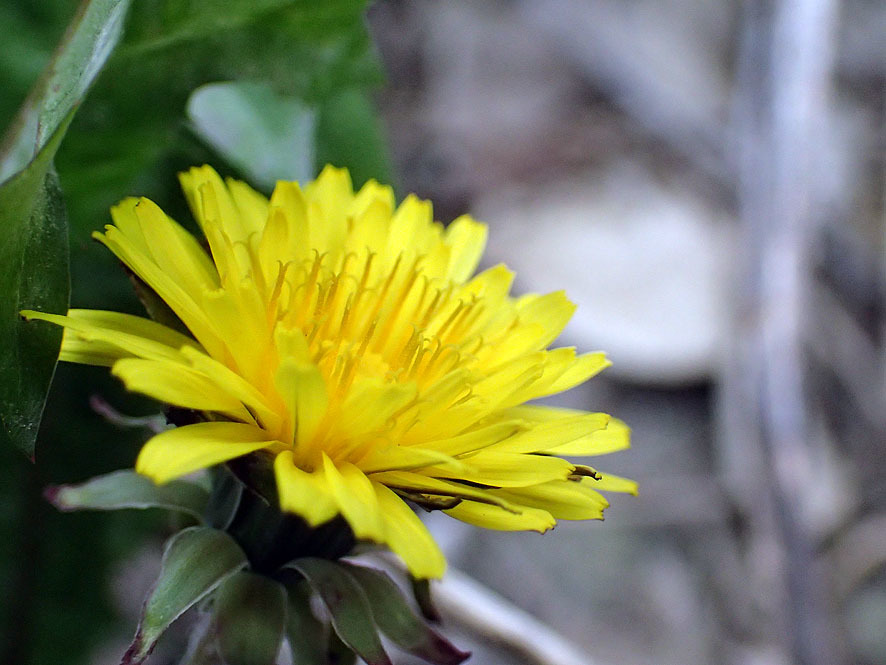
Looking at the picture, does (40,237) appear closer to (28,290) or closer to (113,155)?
(28,290)

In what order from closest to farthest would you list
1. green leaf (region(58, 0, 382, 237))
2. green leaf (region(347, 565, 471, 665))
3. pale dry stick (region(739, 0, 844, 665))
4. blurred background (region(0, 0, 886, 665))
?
1. green leaf (region(347, 565, 471, 665))
2. green leaf (region(58, 0, 382, 237))
3. blurred background (region(0, 0, 886, 665))
4. pale dry stick (region(739, 0, 844, 665))

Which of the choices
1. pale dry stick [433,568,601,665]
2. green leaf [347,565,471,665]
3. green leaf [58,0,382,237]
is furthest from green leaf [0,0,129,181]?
pale dry stick [433,568,601,665]

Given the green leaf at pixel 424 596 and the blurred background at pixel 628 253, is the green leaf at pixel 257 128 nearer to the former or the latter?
the blurred background at pixel 628 253

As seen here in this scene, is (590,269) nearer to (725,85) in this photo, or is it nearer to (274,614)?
(725,85)

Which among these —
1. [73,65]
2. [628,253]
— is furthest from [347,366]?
[628,253]

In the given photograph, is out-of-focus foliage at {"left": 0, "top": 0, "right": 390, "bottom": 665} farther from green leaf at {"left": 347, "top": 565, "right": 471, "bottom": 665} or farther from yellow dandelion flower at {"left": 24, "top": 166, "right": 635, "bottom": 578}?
green leaf at {"left": 347, "top": 565, "right": 471, "bottom": 665}

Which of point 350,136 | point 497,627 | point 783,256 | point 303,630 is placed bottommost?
point 497,627

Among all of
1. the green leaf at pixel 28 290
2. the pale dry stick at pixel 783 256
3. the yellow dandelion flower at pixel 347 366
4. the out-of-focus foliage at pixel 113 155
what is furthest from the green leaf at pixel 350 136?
the pale dry stick at pixel 783 256
